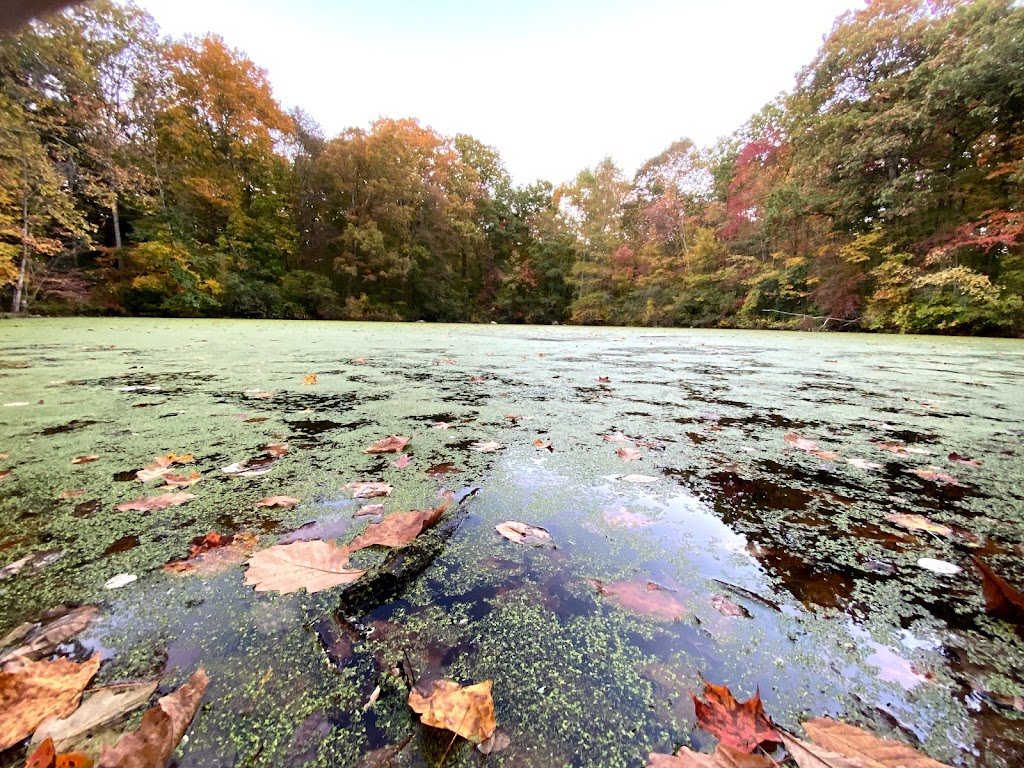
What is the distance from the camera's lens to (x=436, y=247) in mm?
15930

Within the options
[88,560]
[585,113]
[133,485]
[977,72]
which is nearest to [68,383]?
[133,485]

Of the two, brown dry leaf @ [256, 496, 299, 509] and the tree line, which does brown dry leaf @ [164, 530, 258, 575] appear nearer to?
brown dry leaf @ [256, 496, 299, 509]

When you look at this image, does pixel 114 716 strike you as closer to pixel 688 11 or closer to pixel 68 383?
pixel 68 383

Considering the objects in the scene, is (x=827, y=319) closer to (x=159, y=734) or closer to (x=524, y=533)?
(x=524, y=533)

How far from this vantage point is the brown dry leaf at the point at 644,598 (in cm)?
56

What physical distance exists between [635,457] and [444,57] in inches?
766

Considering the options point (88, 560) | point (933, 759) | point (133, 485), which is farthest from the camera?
point (133, 485)

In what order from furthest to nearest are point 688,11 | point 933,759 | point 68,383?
point 688,11, point 68,383, point 933,759

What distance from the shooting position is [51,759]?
34 centimetres

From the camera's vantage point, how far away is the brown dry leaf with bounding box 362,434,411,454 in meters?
1.20

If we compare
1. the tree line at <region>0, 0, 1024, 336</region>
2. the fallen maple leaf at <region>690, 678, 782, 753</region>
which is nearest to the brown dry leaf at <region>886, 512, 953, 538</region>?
the fallen maple leaf at <region>690, 678, 782, 753</region>

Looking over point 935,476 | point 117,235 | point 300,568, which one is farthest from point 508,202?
point 300,568

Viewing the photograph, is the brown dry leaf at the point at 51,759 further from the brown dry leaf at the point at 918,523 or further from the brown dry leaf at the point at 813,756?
the brown dry leaf at the point at 918,523

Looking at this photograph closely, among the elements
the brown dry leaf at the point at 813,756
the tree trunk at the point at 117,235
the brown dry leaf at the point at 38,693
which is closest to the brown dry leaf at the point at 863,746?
the brown dry leaf at the point at 813,756
